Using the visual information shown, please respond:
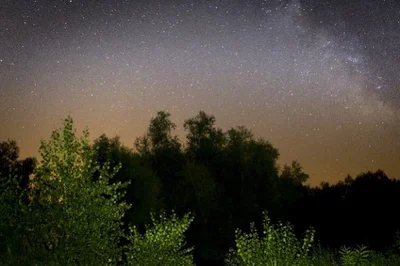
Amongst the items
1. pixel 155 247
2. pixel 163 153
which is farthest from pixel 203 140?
pixel 155 247

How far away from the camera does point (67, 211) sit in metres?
20.8

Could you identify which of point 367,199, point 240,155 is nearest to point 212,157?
point 240,155

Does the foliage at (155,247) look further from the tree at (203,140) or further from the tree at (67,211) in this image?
the tree at (203,140)

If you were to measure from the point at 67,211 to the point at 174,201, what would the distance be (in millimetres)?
46652

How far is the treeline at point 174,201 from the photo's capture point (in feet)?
68.8

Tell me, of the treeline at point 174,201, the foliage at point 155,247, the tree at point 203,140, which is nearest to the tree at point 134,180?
the treeline at point 174,201

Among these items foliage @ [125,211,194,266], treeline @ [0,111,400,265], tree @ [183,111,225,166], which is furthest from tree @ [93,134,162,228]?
foliage @ [125,211,194,266]

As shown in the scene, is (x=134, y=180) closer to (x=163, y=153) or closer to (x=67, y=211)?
(x=163, y=153)

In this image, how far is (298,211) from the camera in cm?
6278

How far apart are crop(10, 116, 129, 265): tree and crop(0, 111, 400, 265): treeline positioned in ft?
0.11

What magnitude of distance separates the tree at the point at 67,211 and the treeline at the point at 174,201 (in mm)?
35

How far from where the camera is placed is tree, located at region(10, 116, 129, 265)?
20.8m

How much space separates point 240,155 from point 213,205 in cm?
703

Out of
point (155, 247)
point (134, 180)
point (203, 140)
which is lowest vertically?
point (155, 247)
